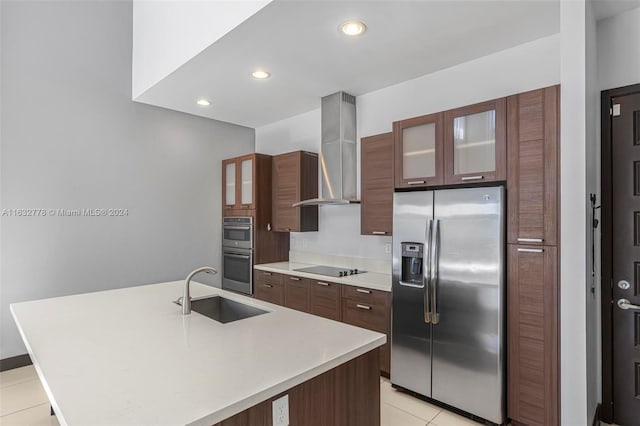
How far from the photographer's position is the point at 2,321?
3.27m

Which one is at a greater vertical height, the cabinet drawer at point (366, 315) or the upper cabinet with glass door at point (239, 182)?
the upper cabinet with glass door at point (239, 182)

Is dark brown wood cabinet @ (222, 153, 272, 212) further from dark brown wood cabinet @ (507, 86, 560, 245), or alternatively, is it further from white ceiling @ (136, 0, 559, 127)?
dark brown wood cabinet @ (507, 86, 560, 245)

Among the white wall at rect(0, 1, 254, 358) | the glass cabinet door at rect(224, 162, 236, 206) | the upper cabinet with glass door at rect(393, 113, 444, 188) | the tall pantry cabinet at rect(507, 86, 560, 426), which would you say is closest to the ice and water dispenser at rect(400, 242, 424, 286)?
the upper cabinet with glass door at rect(393, 113, 444, 188)

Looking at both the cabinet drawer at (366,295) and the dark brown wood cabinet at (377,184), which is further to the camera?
the dark brown wood cabinet at (377,184)

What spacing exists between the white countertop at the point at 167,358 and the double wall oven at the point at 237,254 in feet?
7.28

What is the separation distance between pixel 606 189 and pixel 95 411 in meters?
3.10

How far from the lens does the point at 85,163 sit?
3.72 meters

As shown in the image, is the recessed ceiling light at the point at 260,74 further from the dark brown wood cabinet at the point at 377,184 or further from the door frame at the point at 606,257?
the door frame at the point at 606,257

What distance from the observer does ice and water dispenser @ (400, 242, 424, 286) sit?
2.74 meters

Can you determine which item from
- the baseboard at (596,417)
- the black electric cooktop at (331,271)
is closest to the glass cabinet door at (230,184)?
the black electric cooktop at (331,271)

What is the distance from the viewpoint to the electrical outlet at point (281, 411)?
1.21 metres

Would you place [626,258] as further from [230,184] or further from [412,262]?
[230,184]

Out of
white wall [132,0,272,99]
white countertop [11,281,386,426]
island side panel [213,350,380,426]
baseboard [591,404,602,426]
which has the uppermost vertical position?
white wall [132,0,272,99]

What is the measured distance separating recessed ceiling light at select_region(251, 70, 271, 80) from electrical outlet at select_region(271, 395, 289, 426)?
2772mm
